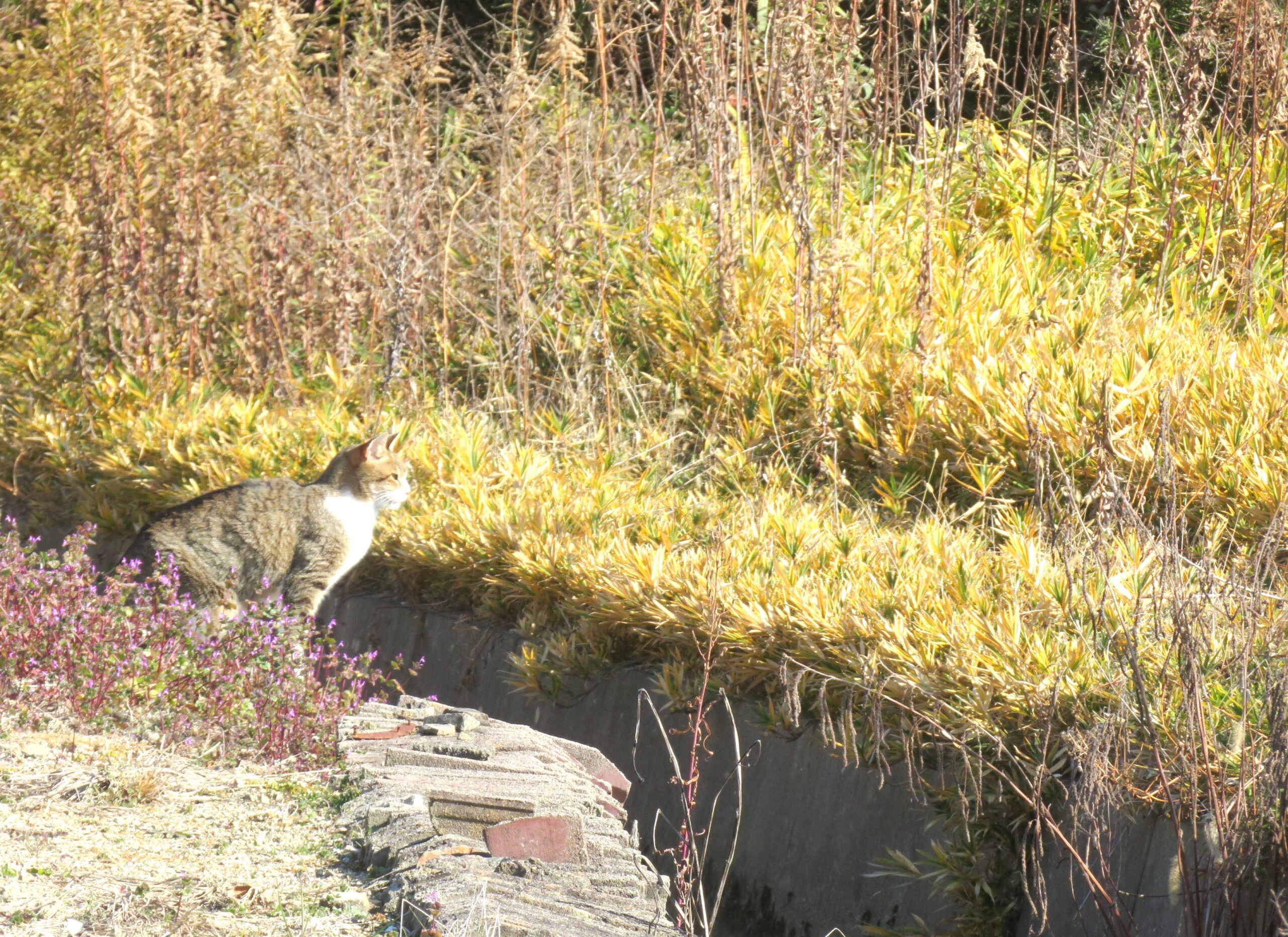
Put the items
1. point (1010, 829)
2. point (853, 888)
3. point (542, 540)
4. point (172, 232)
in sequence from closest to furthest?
point (1010, 829) < point (853, 888) < point (542, 540) < point (172, 232)

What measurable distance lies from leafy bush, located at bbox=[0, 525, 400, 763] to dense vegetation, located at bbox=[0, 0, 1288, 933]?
114 centimetres

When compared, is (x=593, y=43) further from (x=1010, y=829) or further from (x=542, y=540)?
(x=1010, y=829)

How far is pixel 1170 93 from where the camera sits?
796 cm

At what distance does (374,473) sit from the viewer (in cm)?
605

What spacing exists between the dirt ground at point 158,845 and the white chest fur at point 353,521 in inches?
94.2

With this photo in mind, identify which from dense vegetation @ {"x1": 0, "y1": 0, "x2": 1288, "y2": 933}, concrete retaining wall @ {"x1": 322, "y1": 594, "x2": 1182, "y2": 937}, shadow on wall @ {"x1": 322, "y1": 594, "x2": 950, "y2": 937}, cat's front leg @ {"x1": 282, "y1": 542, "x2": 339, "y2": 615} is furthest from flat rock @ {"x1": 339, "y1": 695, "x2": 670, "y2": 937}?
cat's front leg @ {"x1": 282, "y1": 542, "x2": 339, "y2": 615}

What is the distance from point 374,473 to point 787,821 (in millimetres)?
2563

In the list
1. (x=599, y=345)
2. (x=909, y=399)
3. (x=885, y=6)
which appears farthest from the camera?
A: (x=885, y=6)

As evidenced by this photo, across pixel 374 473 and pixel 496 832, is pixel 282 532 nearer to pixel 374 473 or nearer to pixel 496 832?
pixel 374 473

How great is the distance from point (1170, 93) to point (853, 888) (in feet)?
18.4

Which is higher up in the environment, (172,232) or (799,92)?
(799,92)

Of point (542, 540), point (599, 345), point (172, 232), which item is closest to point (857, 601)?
point (542, 540)

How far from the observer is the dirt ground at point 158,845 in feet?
8.23

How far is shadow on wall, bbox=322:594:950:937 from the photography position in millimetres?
4082
